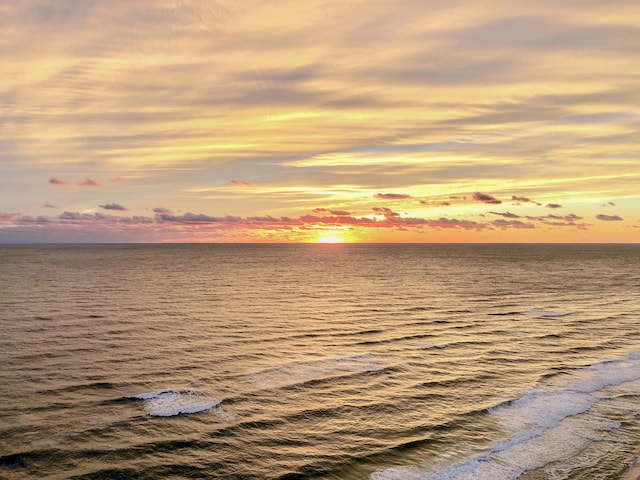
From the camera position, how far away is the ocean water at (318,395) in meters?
20.2

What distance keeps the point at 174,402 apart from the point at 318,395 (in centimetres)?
765

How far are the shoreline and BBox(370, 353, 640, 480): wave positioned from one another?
201 cm

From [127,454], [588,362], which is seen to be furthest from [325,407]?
[588,362]

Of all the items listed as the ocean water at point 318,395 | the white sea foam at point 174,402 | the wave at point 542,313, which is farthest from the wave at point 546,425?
the wave at point 542,313

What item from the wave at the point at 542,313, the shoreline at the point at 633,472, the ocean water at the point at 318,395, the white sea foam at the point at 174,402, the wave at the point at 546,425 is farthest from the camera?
the wave at the point at 542,313

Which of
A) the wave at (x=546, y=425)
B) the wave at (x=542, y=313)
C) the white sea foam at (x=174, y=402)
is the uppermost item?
the white sea foam at (x=174, y=402)

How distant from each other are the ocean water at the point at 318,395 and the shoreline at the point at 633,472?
0.34 metres

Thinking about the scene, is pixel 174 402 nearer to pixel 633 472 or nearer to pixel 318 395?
pixel 318 395

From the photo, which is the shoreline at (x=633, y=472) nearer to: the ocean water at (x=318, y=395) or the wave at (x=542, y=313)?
the ocean water at (x=318, y=395)

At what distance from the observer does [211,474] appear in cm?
1928

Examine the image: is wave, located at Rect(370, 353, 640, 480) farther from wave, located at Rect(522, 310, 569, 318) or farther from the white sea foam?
wave, located at Rect(522, 310, 569, 318)

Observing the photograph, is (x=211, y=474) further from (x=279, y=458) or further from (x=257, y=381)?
(x=257, y=381)

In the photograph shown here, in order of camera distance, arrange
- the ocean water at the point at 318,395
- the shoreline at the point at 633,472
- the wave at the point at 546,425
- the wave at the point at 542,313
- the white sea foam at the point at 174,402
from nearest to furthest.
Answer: the shoreline at the point at 633,472
the wave at the point at 546,425
the ocean water at the point at 318,395
the white sea foam at the point at 174,402
the wave at the point at 542,313

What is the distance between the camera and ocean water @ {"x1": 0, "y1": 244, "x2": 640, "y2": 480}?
66.4 ft
